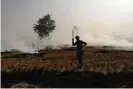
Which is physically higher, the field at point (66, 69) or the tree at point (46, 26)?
the tree at point (46, 26)

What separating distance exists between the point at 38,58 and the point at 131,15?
1.04 metres

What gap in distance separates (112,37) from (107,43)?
0.26 feet

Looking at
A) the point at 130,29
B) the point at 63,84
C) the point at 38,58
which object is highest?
the point at 130,29

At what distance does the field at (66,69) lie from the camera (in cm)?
374

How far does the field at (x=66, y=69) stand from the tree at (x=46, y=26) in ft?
0.66

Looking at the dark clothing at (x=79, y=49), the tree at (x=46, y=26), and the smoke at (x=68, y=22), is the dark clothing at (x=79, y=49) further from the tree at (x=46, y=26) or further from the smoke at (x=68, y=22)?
the tree at (x=46, y=26)

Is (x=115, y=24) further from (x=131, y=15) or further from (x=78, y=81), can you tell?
(x=78, y=81)

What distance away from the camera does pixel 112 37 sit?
381cm

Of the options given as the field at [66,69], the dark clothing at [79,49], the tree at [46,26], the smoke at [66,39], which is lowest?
the field at [66,69]

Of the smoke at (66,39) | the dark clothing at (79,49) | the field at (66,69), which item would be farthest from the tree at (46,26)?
the dark clothing at (79,49)

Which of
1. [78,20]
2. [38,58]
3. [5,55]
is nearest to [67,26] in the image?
[78,20]

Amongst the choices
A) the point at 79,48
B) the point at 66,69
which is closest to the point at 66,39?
the point at 79,48

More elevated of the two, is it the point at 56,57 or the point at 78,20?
the point at 78,20

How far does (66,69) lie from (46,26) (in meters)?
0.50
